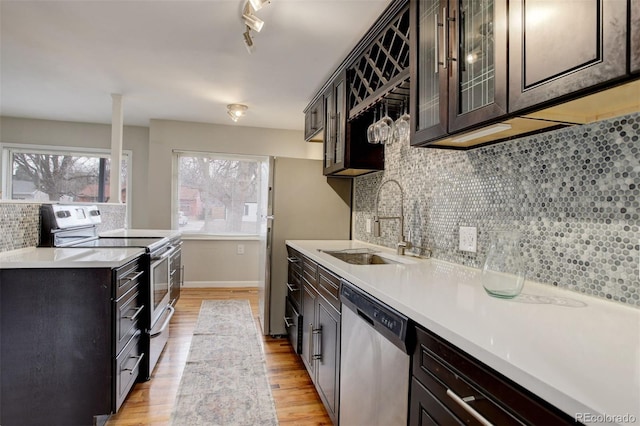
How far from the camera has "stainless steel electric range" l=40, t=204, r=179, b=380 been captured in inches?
85.7

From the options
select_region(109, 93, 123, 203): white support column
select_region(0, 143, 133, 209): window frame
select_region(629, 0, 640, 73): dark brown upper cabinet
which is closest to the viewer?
select_region(629, 0, 640, 73): dark brown upper cabinet

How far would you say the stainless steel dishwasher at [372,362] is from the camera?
3.51 feet

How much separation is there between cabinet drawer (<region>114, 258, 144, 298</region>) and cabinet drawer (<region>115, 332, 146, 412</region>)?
334 mm

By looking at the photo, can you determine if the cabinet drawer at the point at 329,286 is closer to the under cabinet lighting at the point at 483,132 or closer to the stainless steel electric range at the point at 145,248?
the under cabinet lighting at the point at 483,132

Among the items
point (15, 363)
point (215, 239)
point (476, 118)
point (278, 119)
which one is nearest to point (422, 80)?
point (476, 118)

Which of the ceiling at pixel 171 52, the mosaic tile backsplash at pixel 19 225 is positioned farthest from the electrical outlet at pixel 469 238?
the mosaic tile backsplash at pixel 19 225

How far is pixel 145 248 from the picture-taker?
2.20 m

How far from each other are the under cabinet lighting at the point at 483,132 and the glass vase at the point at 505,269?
1.27 feet

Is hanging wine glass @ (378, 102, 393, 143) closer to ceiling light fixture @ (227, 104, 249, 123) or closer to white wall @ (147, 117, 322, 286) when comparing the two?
ceiling light fixture @ (227, 104, 249, 123)

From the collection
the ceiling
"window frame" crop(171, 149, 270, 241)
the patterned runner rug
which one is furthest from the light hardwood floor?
the ceiling

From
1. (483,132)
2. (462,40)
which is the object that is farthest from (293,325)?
(462,40)

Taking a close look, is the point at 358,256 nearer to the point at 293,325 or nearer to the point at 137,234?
the point at 293,325

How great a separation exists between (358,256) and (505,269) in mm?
1338

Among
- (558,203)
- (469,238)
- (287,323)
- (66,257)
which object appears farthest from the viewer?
(287,323)
